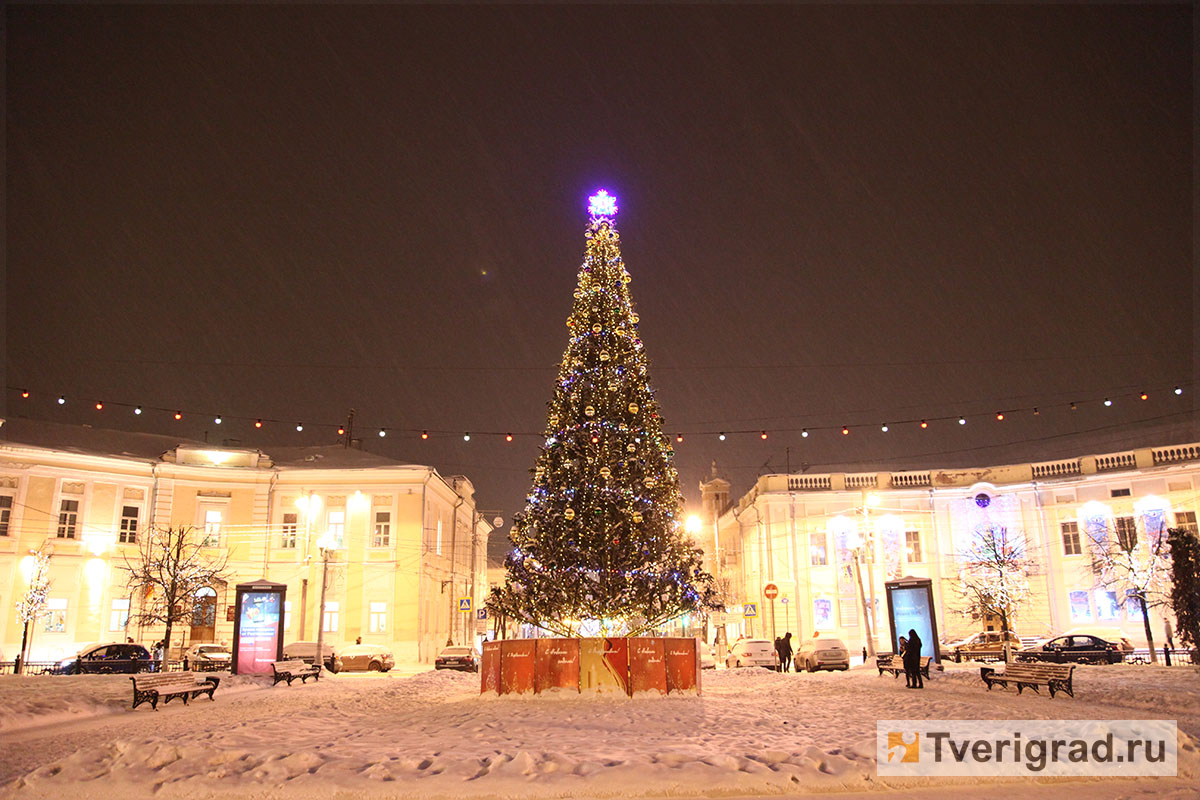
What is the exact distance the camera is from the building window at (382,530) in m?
43.9

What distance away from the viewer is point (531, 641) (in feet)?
60.4

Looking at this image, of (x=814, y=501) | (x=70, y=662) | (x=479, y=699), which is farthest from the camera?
(x=814, y=501)

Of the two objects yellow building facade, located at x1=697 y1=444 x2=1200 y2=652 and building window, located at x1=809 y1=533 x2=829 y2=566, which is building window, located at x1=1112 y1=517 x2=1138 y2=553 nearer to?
yellow building facade, located at x1=697 y1=444 x2=1200 y2=652

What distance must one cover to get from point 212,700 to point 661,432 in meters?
12.1

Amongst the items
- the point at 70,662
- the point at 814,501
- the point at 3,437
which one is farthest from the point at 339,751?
the point at 814,501

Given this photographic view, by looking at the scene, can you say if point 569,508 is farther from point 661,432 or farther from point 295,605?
point 295,605

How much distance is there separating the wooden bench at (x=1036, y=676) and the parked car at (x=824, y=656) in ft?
39.3

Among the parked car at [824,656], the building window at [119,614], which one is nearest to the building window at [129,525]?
the building window at [119,614]

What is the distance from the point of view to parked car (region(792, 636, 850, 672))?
33.2 metres

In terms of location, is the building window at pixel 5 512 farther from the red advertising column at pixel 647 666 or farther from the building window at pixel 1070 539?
the building window at pixel 1070 539

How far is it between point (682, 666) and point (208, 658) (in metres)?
22.6

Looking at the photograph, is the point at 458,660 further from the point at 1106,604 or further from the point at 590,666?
the point at 1106,604

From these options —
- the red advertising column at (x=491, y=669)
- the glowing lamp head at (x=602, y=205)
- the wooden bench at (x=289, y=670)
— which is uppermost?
the glowing lamp head at (x=602, y=205)

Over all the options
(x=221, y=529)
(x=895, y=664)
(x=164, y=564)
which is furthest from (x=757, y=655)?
(x=221, y=529)
